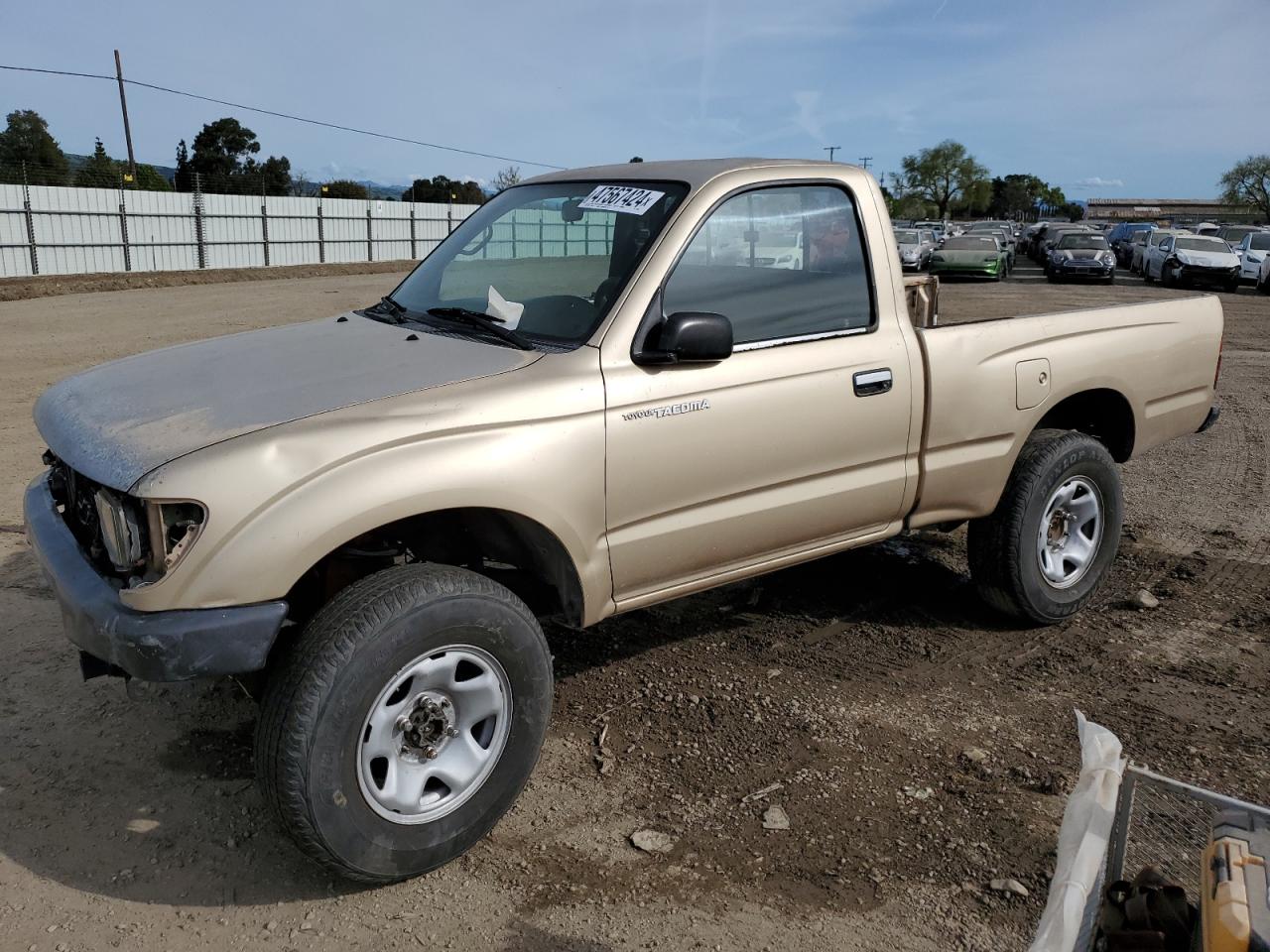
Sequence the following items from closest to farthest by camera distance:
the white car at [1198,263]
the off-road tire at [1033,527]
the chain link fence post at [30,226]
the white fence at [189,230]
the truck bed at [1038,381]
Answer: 1. the truck bed at [1038,381]
2. the off-road tire at [1033,527]
3. the chain link fence post at [30,226]
4. the white fence at [189,230]
5. the white car at [1198,263]

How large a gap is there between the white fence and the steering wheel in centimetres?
2533

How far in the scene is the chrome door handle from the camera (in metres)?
3.80

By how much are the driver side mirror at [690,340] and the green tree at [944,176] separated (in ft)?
492

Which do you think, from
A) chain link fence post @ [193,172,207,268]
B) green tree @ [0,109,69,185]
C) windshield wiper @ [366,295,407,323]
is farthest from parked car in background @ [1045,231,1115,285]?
green tree @ [0,109,69,185]

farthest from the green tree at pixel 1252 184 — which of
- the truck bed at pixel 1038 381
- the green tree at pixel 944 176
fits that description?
the truck bed at pixel 1038 381

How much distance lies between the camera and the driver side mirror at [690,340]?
322 centimetres

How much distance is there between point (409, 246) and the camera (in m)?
39.4

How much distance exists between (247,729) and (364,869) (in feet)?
3.91

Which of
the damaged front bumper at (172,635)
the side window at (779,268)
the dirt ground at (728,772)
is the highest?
the side window at (779,268)

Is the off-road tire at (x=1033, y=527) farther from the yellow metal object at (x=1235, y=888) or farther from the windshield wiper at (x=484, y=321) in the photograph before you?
the yellow metal object at (x=1235, y=888)

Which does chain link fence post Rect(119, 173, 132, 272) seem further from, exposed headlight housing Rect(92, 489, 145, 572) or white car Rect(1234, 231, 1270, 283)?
white car Rect(1234, 231, 1270, 283)

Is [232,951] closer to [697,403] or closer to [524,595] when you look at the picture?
[524,595]

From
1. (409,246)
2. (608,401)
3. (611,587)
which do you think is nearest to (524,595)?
(611,587)

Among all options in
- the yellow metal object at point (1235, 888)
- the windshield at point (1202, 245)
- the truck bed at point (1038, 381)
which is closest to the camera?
the yellow metal object at point (1235, 888)
